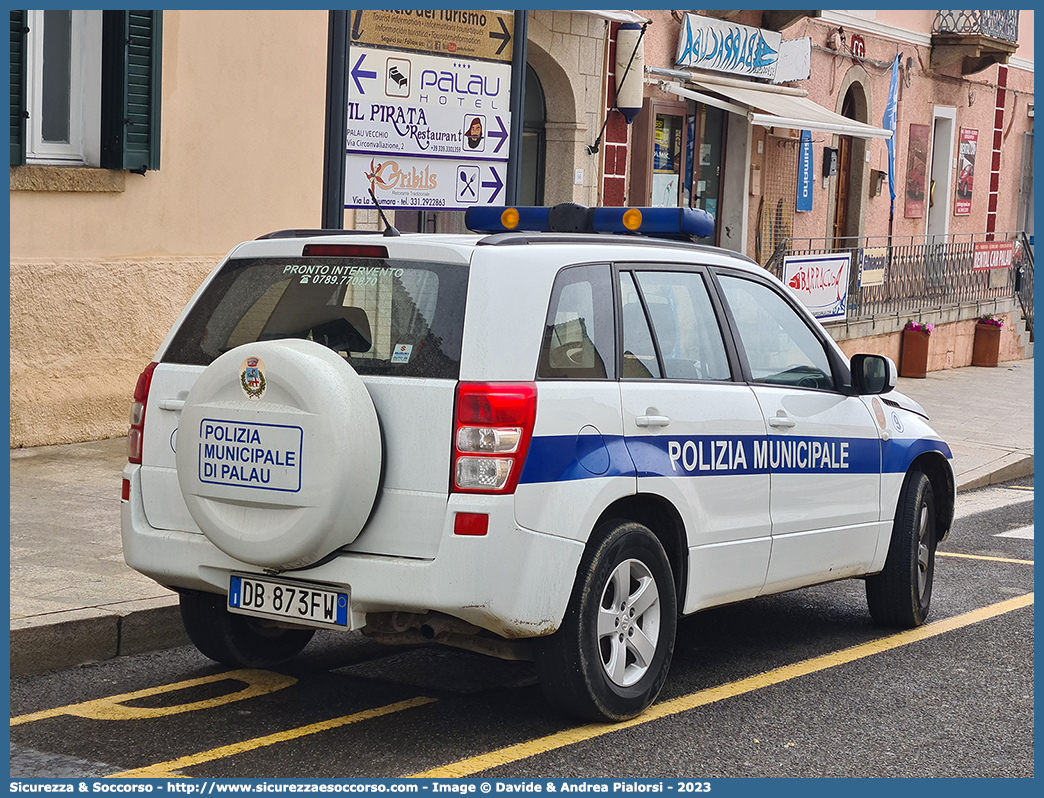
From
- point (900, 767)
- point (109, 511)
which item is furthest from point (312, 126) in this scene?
point (900, 767)

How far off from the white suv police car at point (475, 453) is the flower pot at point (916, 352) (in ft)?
47.1

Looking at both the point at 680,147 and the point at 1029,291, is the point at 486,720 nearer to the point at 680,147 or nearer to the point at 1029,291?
the point at 680,147

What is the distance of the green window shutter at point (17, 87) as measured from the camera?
10.1 m

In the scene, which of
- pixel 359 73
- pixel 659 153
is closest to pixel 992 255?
pixel 659 153

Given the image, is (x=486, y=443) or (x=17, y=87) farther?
(x=17, y=87)

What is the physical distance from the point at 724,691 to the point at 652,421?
1227mm

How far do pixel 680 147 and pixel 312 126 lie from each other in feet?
26.1

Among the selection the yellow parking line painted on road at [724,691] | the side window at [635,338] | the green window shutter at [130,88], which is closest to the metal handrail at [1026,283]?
the green window shutter at [130,88]

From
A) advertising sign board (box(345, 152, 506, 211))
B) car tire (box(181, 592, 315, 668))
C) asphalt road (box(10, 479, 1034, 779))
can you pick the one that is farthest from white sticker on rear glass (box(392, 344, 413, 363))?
advertising sign board (box(345, 152, 506, 211))

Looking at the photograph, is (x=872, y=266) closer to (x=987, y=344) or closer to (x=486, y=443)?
(x=987, y=344)

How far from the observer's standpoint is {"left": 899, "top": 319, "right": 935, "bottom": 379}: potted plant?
20.0 m

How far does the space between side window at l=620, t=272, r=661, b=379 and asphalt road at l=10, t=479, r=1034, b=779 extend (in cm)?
126

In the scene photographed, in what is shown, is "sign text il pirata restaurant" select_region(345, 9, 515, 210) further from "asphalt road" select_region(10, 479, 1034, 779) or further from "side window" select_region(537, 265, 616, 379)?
"side window" select_region(537, 265, 616, 379)

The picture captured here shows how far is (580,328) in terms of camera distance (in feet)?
17.4
